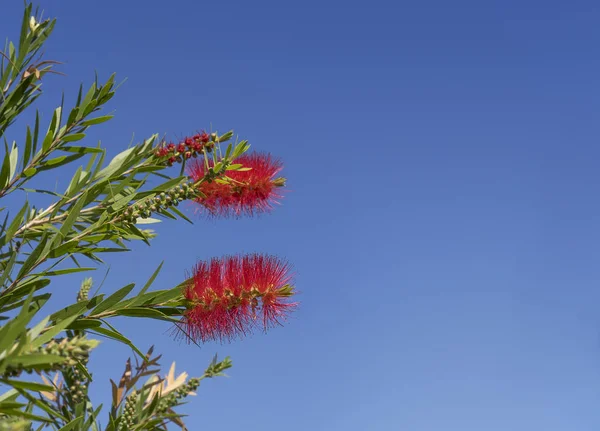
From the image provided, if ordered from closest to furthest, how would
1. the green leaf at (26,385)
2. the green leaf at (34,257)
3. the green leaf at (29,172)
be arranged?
the green leaf at (26,385), the green leaf at (34,257), the green leaf at (29,172)

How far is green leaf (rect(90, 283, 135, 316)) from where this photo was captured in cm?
242

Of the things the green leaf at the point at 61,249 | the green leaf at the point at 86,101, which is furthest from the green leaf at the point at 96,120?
the green leaf at the point at 61,249

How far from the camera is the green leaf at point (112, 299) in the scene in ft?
7.95

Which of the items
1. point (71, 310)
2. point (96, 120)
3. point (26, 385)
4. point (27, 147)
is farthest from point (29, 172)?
point (26, 385)

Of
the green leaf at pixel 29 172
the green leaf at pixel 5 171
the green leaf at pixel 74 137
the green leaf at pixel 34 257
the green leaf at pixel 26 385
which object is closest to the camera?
the green leaf at pixel 26 385

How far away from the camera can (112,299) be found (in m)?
2.44

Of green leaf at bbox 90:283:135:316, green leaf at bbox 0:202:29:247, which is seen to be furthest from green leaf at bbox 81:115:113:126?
green leaf at bbox 90:283:135:316

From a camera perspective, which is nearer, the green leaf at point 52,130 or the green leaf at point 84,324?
the green leaf at point 84,324

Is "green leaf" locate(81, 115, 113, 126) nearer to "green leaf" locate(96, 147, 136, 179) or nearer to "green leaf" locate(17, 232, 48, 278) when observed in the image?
"green leaf" locate(96, 147, 136, 179)

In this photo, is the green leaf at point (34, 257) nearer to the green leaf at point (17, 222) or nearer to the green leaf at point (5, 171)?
the green leaf at point (17, 222)

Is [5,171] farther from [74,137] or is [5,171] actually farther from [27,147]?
[74,137]

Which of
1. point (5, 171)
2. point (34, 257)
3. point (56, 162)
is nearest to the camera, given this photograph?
point (34, 257)

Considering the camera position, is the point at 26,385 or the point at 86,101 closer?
the point at 26,385

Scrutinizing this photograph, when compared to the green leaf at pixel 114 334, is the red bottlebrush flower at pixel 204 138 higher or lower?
higher
